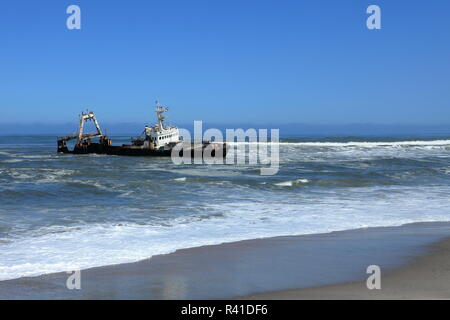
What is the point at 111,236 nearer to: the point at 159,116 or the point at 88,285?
the point at 88,285

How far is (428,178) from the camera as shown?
2384 centimetres

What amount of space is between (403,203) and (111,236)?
9148mm

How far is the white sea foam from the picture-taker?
309 inches

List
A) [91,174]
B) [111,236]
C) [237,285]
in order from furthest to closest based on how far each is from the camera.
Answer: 1. [91,174]
2. [111,236]
3. [237,285]

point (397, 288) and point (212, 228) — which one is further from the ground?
point (397, 288)

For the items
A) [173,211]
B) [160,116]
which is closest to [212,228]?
[173,211]

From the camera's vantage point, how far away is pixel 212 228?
1081 centimetres

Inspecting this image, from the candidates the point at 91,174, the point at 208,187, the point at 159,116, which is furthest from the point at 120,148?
the point at 208,187

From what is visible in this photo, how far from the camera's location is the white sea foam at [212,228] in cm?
785

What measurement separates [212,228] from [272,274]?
4.07 metres
